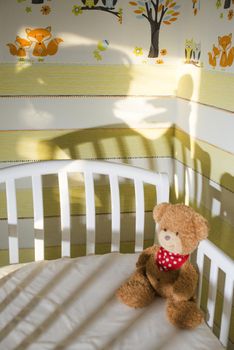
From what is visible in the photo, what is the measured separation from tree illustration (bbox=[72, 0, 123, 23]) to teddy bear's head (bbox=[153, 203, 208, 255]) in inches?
42.0

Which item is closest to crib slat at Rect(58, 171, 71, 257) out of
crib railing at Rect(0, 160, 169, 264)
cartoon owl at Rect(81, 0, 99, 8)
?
crib railing at Rect(0, 160, 169, 264)

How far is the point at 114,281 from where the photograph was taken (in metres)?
1.27

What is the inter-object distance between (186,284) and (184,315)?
0.32 ft

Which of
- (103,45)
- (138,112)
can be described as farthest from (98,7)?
(138,112)

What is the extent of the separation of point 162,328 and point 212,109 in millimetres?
963

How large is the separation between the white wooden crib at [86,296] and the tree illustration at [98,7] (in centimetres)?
75

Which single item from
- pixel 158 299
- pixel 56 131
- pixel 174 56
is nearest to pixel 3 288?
pixel 158 299

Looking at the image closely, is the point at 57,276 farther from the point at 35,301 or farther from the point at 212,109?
the point at 212,109

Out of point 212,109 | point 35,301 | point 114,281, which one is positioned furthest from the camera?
point 212,109

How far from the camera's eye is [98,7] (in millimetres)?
1810

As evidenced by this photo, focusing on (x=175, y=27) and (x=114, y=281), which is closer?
(x=114, y=281)

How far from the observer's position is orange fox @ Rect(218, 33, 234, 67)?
5.13 feet

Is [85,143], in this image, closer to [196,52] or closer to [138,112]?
[138,112]

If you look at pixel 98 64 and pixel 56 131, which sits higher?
pixel 98 64
